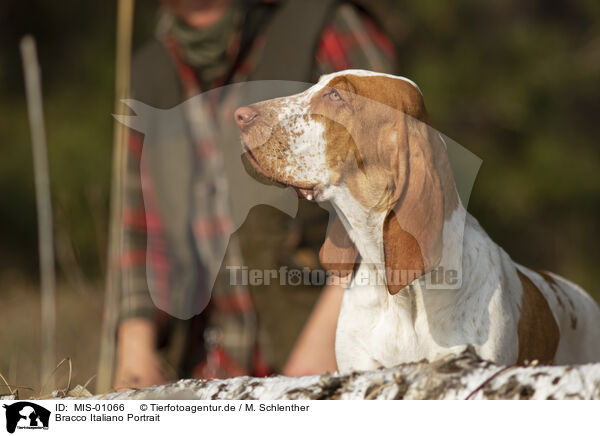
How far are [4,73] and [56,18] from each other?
281 mm

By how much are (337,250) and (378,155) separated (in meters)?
0.17

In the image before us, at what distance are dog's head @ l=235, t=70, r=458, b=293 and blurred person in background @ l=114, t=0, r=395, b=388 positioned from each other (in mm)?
156

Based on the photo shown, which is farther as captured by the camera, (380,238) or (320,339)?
(320,339)

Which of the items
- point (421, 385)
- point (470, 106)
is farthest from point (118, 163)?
point (470, 106)

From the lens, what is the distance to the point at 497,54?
2896 mm

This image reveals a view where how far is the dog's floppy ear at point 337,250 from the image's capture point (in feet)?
3.36

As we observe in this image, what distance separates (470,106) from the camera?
9.13 feet

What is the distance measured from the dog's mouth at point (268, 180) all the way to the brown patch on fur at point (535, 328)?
365mm
